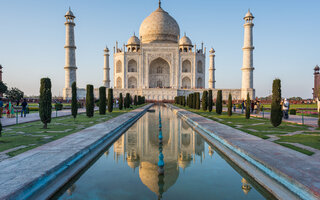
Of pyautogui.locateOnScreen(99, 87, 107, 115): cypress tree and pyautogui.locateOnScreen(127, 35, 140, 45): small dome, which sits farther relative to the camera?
pyautogui.locateOnScreen(127, 35, 140, 45): small dome

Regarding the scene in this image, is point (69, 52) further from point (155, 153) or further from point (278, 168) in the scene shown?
point (278, 168)

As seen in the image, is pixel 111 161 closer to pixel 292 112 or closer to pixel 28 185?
pixel 28 185

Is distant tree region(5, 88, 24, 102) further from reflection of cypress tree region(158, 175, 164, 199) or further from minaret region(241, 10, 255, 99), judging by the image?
minaret region(241, 10, 255, 99)

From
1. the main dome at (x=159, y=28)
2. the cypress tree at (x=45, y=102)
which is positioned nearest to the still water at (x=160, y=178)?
the cypress tree at (x=45, y=102)

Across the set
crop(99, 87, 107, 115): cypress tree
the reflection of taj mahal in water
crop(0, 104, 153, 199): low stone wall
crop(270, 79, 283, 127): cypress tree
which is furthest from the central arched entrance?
crop(0, 104, 153, 199): low stone wall

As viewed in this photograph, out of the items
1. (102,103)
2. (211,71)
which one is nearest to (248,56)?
(211,71)

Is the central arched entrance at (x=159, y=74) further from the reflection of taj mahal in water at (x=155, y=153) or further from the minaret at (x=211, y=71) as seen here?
the reflection of taj mahal in water at (x=155, y=153)

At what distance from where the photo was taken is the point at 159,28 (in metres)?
42.6

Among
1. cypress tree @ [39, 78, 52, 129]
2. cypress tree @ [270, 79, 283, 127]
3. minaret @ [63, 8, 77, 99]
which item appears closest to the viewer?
cypress tree @ [39, 78, 52, 129]

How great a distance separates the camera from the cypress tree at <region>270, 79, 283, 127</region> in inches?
306

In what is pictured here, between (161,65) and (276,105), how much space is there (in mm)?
35830

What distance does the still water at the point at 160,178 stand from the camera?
286 centimetres

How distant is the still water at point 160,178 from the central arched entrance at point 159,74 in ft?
123

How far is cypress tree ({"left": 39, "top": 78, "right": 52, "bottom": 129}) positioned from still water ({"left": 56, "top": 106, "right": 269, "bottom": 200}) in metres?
3.60
